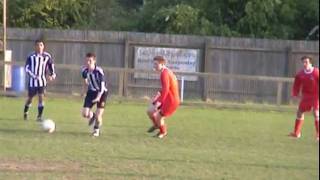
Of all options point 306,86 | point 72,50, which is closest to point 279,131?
point 306,86

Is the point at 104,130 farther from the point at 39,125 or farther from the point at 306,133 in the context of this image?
the point at 306,133

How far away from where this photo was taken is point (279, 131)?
53.5 ft

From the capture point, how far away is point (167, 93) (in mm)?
13961

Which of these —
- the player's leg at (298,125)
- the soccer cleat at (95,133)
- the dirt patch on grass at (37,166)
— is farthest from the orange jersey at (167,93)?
the dirt patch on grass at (37,166)

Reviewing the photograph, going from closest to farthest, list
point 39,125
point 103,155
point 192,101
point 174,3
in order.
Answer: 1. point 103,155
2. point 39,125
3. point 192,101
4. point 174,3

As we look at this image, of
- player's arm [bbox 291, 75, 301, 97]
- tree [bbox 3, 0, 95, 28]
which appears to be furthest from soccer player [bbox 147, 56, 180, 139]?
tree [bbox 3, 0, 95, 28]

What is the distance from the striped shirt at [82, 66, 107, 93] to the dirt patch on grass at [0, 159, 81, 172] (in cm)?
356

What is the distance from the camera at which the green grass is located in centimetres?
1008

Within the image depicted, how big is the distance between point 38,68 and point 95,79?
270 cm

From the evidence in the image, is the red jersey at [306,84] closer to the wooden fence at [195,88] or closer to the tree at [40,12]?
the wooden fence at [195,88]

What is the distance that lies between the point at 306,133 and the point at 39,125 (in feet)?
18.6

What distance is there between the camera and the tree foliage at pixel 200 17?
27.9 m

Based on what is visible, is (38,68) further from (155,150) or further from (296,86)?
(296,86)

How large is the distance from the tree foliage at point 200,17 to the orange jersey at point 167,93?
1376cm
